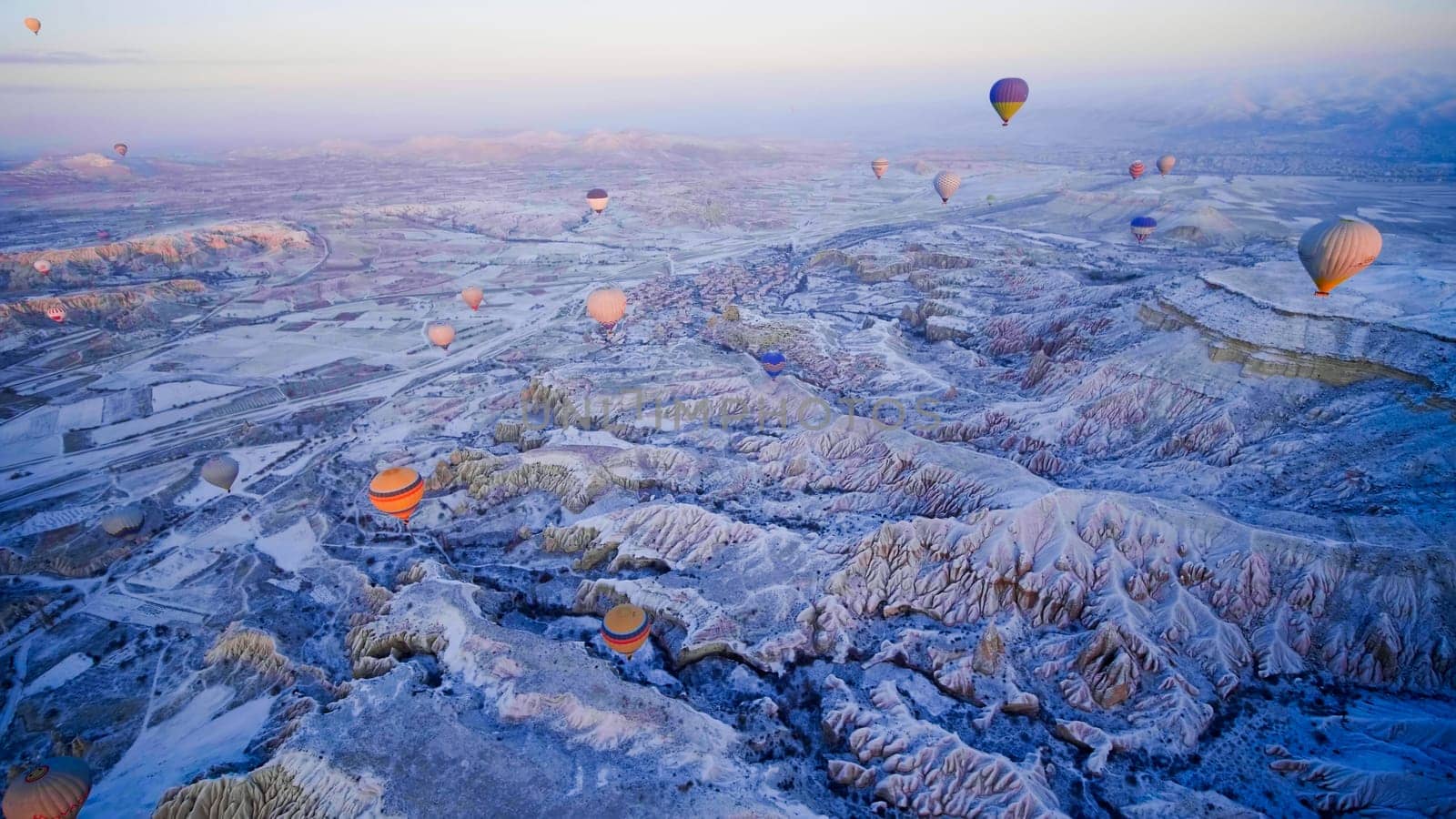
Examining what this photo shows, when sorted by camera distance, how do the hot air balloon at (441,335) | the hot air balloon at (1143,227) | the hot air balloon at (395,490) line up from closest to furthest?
1. the hot air balloon at (395,490)
2. the hot air balloon at (441,335)
3. the hot air balloon at (1143,227)

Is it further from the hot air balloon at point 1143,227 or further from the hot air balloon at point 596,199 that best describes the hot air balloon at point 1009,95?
the hot air balloon at point 596,199

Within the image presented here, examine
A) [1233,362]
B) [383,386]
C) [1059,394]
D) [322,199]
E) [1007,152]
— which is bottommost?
[383,386]

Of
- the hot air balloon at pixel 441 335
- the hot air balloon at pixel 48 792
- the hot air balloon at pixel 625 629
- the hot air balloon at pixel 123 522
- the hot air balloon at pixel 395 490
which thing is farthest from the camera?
the hot air balloon at pixel 441 335

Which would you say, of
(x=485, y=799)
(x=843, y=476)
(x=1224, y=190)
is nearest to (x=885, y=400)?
(x=843, y=476)

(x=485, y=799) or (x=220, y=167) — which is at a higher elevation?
(x=220, y=167)

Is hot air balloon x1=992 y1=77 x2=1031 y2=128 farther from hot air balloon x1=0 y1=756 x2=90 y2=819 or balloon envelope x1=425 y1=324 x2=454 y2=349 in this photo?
hot air balloon x1=0 y1=756 x2=90 y2=819

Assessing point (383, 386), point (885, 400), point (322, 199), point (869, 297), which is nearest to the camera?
point (885, 400)

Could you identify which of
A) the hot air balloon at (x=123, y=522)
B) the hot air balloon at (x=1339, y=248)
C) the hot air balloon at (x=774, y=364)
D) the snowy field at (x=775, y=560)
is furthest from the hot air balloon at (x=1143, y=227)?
the hot air balloon at (x=123, y=522)

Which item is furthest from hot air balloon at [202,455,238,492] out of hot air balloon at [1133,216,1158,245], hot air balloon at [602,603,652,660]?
hot air balloon at [1133,216,1158,245]

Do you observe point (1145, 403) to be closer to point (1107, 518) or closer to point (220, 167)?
point (1107, 518)
